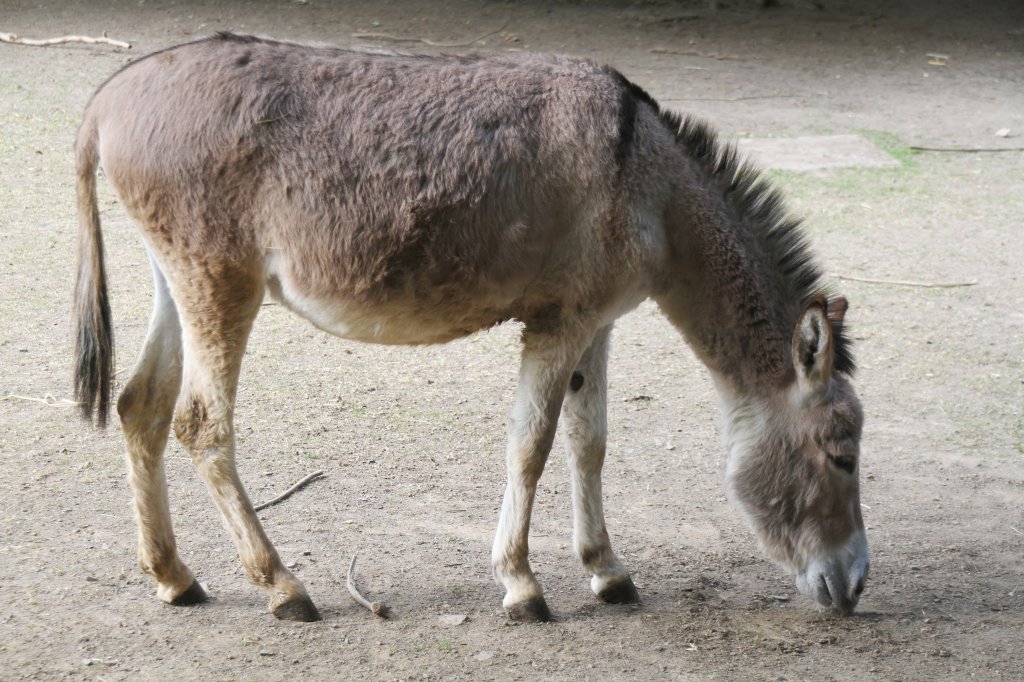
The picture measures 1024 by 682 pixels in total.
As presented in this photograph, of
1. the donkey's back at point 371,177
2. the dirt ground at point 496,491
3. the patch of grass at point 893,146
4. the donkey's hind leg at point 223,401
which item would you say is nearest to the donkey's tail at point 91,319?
the donkey's back at point 371,177

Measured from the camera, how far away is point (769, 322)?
437 centimetres

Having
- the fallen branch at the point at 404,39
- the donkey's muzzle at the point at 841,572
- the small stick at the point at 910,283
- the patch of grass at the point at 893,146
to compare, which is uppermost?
the fallen branch at the point at 404,39

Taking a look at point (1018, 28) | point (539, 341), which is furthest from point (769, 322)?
point (1018, 28)

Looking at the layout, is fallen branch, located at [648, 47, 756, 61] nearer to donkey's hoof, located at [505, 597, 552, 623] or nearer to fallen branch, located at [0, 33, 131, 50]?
fallen branch, located at [0, 33, 131, 50]

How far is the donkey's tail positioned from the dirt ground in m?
0.73

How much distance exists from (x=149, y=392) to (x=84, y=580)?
2.72 ft

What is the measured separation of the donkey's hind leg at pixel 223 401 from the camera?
4098 millimetres

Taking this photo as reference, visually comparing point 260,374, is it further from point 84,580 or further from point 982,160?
point 982,160

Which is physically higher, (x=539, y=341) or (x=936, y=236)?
(x=539, y=341)

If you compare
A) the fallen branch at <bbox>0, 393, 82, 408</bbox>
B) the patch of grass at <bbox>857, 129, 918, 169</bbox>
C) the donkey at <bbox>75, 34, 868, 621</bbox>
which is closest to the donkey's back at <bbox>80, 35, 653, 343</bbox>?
the donkey at <bbox>75, 34, 868, 621</bbox>

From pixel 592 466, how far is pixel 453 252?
1158 millimetres

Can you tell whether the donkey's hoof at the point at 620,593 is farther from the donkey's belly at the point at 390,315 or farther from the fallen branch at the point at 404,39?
the fallen branch at the point at 404,39

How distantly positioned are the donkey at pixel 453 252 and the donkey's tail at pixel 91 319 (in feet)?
0.04

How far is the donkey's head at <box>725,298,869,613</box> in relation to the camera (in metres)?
4.34
